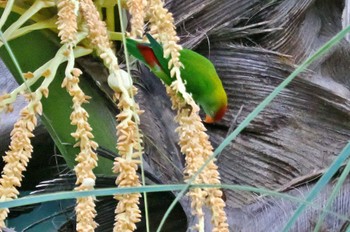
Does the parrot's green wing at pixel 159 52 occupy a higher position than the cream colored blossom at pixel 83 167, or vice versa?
the parrot's green wing at pixel 159 52

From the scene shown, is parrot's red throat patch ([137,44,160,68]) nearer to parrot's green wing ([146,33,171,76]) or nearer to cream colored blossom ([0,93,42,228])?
parrot's green wing ([146,33,171,76])

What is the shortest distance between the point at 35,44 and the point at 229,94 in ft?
0.95

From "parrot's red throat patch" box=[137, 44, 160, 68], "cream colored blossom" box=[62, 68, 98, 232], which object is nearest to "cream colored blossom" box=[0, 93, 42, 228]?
"cream colored blossom" box=[62, 68, 98, 232]

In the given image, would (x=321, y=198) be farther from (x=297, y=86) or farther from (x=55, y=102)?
(x=55, y=102)

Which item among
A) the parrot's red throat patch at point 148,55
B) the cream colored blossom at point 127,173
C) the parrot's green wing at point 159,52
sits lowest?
the cream colored blossom at point 127,173

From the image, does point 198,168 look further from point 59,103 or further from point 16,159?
point 59,103

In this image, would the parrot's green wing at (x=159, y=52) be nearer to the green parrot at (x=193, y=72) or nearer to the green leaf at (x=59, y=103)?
the green parrot at (x=193, y=72)

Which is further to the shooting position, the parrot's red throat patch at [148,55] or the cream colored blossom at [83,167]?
the parrot's red throat patch at [148,55]

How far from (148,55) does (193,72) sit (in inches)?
2.1

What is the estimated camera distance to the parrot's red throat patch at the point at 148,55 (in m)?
0.55

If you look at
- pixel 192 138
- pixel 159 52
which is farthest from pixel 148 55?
pixel 192 138

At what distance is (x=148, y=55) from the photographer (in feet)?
1.83

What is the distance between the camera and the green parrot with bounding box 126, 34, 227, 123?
550 millimetres

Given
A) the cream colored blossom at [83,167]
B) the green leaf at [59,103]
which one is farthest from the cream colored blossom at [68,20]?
the green leaf at [59,103]
